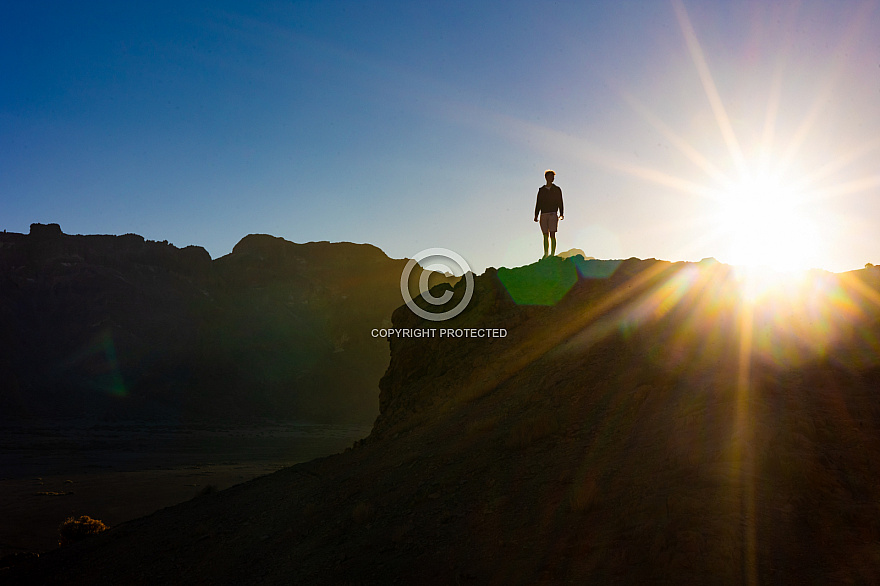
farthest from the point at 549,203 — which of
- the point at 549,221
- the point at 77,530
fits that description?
the point at 77,530

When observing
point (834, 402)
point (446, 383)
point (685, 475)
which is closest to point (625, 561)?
point (685, 475)

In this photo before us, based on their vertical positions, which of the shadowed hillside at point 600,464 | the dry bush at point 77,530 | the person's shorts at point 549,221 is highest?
the person's shorts at point 549,221

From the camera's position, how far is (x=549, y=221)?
12.2 meters

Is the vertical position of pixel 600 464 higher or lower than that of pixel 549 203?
lower

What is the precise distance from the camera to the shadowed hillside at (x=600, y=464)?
4215 millimetres

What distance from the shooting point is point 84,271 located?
232 feet

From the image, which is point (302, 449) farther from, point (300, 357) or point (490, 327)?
point (490, 327)

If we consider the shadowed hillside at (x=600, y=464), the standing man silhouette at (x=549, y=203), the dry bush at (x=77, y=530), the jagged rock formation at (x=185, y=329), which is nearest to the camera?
the shadowed hillside at (x=600, y=464)

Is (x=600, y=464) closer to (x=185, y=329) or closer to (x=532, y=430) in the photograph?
(x=532, y=430)

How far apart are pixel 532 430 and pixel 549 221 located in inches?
245

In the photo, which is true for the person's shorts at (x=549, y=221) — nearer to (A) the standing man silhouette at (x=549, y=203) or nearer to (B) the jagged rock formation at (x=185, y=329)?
(A) the standing man silhouette at (x=549, y=203)

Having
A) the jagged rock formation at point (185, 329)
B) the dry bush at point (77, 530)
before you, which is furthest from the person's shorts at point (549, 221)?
the jagged rock formation at point (185, 329)

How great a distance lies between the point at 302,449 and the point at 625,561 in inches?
1782

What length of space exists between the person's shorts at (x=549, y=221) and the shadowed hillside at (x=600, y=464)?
84cm
